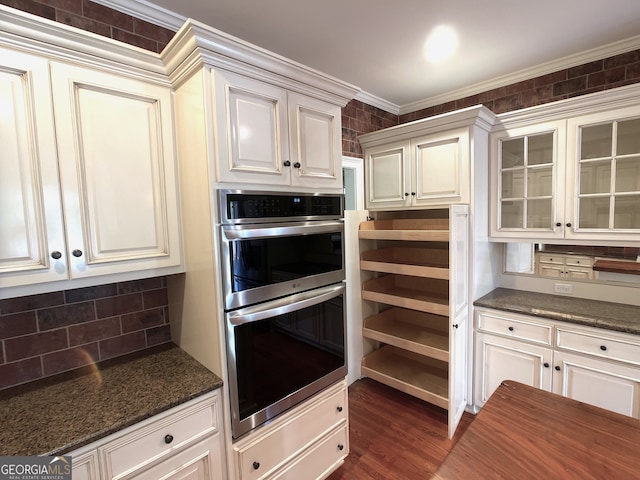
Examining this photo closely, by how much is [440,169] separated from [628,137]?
1.11 meters

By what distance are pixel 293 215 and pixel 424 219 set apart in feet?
5.21

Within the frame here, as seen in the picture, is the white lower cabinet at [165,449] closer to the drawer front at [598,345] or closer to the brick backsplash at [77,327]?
the brick backsplash at [77,327]

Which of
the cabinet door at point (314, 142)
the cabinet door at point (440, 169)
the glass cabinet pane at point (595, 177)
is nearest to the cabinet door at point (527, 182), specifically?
the glass cabinet pane at point (595, 177)

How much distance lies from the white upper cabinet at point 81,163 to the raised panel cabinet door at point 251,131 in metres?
0.36

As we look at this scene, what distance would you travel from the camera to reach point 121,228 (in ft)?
A: 4.30

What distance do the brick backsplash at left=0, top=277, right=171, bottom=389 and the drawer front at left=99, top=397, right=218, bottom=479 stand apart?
59 centimetres

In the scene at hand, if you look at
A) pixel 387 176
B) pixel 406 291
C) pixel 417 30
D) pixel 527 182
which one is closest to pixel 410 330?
pixel 406 291

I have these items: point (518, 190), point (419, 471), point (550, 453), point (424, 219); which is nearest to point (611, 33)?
point (518, 190)

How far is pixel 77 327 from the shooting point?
1.44 meters

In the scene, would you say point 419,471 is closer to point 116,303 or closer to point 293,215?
point 293,215

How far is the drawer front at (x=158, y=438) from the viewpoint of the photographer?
108 centimetres

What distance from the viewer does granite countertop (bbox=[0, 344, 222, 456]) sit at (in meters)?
1.01

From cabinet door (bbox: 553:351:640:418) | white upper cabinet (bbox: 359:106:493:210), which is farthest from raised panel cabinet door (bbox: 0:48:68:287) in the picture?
cabinet door (bbox: 553:351:640:418)

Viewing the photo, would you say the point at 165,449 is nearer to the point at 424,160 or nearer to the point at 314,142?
the point at 314,142
